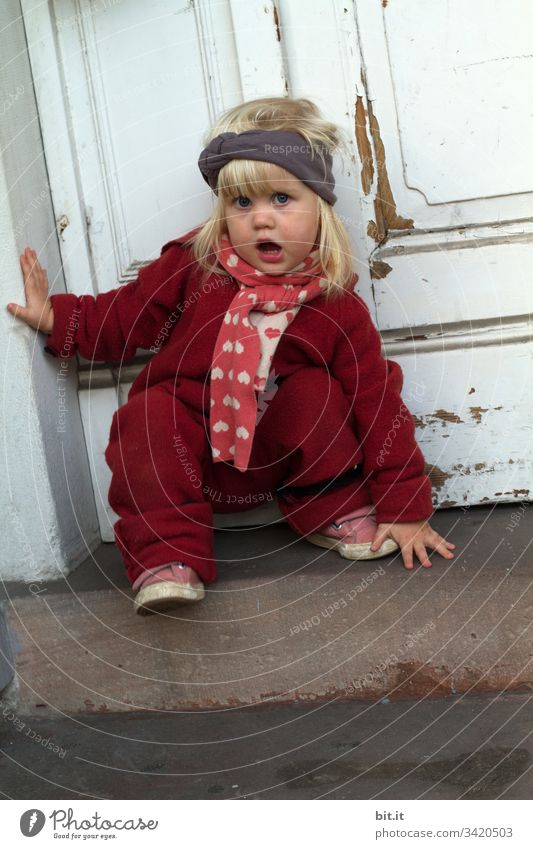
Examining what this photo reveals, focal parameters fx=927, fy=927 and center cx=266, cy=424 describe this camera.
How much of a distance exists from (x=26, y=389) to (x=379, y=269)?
57cm

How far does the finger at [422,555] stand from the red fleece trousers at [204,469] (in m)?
0.10

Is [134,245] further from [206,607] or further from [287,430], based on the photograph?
[206,607]

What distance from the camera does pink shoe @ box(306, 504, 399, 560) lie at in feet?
4.16

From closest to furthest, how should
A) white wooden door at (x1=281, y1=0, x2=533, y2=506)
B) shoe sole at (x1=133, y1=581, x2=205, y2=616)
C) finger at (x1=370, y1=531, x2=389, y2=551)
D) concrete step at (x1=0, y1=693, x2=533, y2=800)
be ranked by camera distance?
1. concrete step at (x1=0, y1=693, x2=533, y2=800)
2. shoe sole at (x1=133, y1=581, x2=205, y2=616)
3. finger at (x1=370, y1=531, x2=389, y2=551)
4. white wooden door at (x1=281, y1=0, x2=533, y2=506)

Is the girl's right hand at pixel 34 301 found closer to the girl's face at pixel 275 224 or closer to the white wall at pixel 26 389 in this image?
the white wall at pixel 26 389

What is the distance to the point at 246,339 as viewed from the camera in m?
1.26

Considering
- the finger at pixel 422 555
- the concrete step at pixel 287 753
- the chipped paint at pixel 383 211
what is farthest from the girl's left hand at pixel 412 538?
the chipped paint at pixel 383 211

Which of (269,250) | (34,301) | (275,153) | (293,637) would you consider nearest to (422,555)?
(293,637)

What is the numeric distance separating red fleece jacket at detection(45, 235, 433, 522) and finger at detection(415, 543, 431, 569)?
42mm

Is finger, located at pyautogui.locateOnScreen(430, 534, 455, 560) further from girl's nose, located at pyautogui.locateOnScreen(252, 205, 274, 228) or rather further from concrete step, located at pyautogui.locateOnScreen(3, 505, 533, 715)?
girl's nose, located at pyautogui.locateOnScreen(252, 205, 274, 228)

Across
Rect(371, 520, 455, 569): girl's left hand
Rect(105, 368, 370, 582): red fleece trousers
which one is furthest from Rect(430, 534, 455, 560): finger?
Rect(105, 368, 370, 582): red fleece trousers
